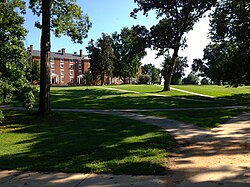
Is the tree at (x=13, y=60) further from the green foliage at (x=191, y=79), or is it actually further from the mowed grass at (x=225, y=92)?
the green foliage at (x=191, y=79)

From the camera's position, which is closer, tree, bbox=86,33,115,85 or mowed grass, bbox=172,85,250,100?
mowed grass, bbox=172,85,250,100

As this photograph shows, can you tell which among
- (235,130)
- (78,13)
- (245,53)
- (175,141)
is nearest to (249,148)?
(175,141)

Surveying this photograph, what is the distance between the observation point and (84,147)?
8.23 m

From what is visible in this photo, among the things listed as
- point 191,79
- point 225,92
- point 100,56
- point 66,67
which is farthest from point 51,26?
point 191,79

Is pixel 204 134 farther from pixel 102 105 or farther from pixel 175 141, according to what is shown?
pixel 102 105

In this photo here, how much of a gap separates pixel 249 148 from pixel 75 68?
292 ft

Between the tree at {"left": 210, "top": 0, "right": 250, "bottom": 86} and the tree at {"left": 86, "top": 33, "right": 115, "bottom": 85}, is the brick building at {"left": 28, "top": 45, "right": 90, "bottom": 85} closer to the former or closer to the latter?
the tree at {"left": 86, "top": 33, "right": 115, "bottom": 85}

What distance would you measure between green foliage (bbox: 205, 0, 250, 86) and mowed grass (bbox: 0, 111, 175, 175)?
696 inches

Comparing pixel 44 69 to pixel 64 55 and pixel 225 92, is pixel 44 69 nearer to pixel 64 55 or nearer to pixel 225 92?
pixel 225 92

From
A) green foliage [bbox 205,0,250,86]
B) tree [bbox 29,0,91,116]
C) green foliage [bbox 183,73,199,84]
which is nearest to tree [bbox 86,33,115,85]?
green foliage [bbox 205,0,250,86]

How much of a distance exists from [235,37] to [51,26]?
18.3 m

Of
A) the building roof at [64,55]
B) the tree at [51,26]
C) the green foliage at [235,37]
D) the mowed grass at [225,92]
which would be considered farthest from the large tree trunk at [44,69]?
the building roof at [64,55]

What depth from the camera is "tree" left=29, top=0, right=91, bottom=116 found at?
1562cm

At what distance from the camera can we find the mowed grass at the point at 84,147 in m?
6.30
